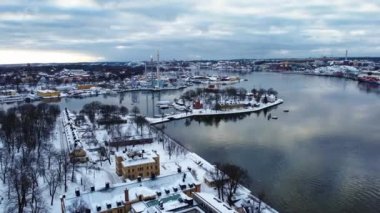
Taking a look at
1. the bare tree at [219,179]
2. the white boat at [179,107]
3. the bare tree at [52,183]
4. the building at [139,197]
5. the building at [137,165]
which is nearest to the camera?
the building at [139,197]

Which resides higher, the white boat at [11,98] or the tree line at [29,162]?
the tree line at [29,162]

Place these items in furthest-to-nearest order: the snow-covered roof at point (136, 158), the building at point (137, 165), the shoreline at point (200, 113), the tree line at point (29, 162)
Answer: the shoreline at point (200, 113) < the snow-covered roof at point (136, 158) < the building at point (137, 165) < the tree line at point (29, 162)

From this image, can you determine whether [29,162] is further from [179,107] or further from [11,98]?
[11,98]

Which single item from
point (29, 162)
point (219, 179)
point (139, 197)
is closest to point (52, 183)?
point (29, 162)

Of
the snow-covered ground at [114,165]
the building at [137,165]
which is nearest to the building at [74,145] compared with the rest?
the snow-covered ground at [114,165]

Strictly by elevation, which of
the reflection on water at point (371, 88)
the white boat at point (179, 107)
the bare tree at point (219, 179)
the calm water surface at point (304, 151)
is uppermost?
the reflection on water at point (371, 88)

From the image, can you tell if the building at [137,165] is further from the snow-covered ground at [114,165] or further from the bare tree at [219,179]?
the bare tree at [219,179]

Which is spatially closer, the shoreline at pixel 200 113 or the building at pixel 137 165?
the building at pixel 137 165
